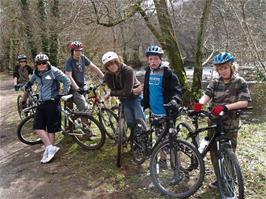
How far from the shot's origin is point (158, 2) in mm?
10172

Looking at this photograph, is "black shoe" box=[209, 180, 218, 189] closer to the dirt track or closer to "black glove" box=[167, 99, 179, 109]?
"black glove" box=[167, 99, 179, 109]

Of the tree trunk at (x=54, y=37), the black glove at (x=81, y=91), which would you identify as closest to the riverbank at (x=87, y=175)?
the black glove at (x=81, y=91)

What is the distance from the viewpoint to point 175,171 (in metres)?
4.35

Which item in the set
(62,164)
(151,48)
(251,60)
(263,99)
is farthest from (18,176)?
(251,60)

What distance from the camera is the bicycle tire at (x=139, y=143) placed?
17.0 ft

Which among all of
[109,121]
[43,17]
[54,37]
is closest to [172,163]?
[109,121]

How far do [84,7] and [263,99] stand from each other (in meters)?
10.5

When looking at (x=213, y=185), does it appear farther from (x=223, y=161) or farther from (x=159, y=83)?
(x=159, y=83)

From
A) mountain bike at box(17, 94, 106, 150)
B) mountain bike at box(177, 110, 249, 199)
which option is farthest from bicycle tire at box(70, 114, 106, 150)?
mountain bike at box(177, 110, 249, 199)

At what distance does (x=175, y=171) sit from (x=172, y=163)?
118 millimetres

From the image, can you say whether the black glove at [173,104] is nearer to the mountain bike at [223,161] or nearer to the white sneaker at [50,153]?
the mountain bike at [223,161]

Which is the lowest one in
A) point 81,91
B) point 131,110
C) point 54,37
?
point 131,110

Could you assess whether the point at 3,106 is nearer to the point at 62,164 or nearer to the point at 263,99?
the point at 62,164

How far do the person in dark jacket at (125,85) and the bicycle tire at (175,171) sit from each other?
1.16 meters
